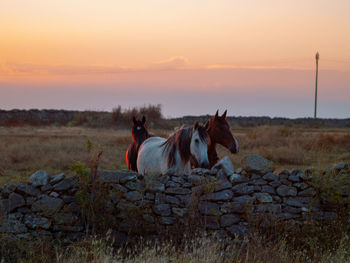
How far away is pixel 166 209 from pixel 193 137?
133 centimetres

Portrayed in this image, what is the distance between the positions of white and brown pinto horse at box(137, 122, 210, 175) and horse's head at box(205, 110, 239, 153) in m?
0.95

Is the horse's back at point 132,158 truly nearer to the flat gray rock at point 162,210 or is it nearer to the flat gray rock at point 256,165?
the flat gray rock at point 162,210

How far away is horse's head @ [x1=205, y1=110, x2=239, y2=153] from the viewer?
784 cm

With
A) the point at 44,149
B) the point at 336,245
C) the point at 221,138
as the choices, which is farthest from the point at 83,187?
the point at 44,149

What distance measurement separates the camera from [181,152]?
23.3 ft

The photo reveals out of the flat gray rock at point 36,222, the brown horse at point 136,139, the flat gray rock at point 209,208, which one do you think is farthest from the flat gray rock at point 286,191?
the brown horse at point 136,139

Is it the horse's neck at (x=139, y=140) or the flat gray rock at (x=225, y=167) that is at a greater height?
the horse's neck at (x=139, y=140)

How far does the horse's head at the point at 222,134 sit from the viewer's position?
25.7 ft

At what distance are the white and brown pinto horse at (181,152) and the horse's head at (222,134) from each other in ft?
3.11

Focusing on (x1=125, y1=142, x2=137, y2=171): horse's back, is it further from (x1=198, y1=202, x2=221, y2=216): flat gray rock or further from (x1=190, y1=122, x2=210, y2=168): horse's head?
(x1=198, y1=202, x2=221, y2=216): flat gray rock

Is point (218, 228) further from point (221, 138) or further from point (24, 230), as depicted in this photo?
point (24, 230)

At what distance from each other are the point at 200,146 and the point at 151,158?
1610 millimetres

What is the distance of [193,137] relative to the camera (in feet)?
22.4

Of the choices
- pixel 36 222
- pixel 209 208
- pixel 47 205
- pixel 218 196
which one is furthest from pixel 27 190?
→ pixel 218 196
